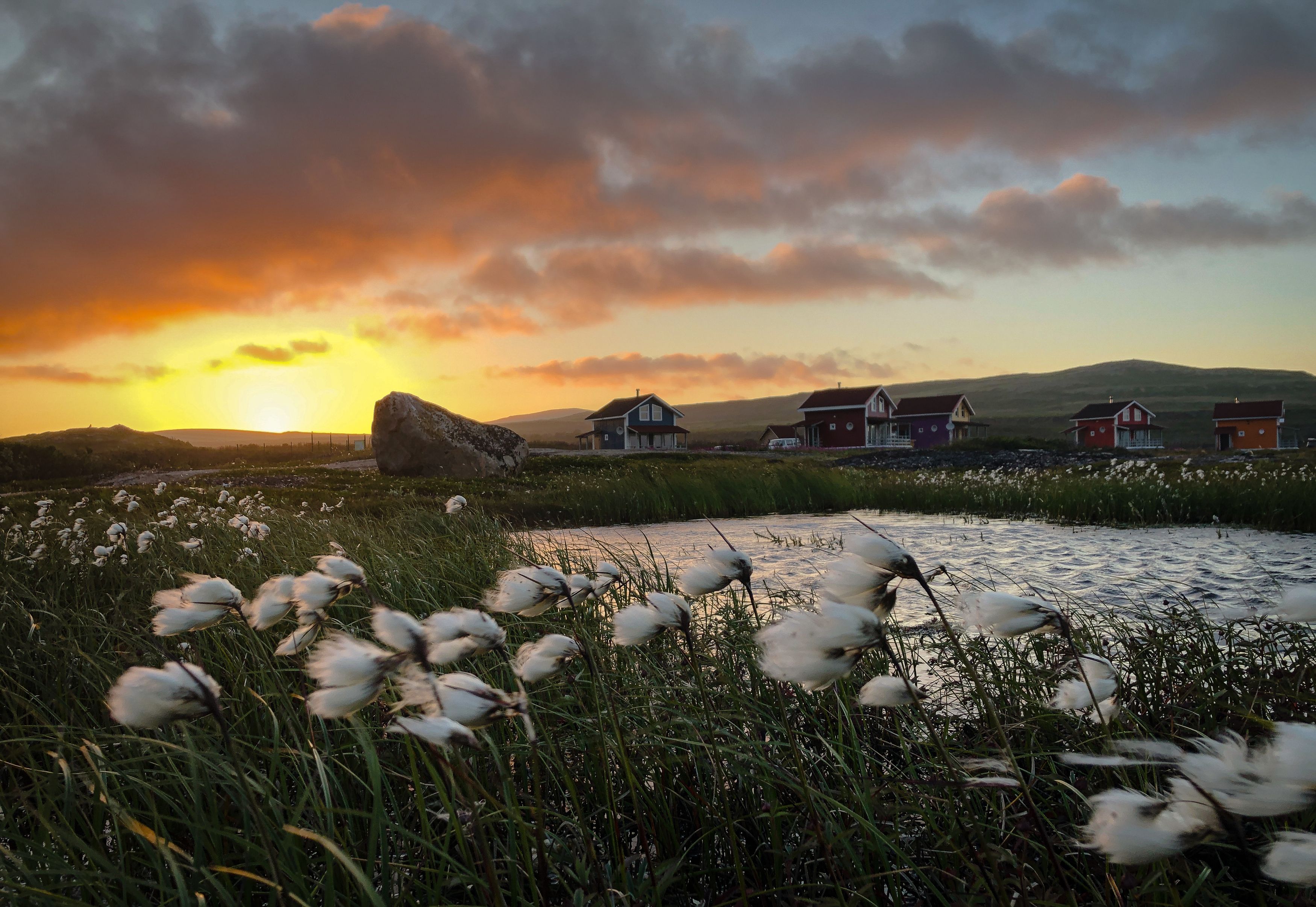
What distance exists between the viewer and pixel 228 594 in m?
1.82

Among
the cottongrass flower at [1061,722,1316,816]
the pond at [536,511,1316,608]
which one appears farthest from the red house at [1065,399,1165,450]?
the cottongrass flower at [1061,722,1316,816]

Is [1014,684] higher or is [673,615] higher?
[673,615]

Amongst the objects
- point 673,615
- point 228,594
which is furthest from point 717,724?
point 228,594

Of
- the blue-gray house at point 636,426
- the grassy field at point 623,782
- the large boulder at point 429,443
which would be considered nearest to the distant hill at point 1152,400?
the blue-gray house at point 636,426

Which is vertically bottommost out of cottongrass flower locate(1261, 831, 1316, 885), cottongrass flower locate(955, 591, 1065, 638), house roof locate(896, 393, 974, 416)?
cottongrass flower locate(1261, 831, 1316, 885)

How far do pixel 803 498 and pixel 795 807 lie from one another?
1306cm

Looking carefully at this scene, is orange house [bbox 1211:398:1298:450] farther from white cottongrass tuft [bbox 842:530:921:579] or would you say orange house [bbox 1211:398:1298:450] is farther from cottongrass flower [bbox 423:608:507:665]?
cottongrass flower [bbox 423:608:507:665]

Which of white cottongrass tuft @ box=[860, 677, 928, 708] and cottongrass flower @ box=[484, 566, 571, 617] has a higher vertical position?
cottongrass flower @ box=[484, 566, 571, 617]

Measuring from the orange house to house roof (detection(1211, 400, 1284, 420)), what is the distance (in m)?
0.03

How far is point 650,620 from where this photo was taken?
6.09 ft

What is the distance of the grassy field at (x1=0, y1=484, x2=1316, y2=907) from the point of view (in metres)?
1.81

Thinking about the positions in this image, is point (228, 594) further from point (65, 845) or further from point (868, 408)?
point (868, 408)

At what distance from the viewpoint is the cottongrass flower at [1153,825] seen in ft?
3.23

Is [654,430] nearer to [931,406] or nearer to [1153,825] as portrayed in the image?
[931,406]
